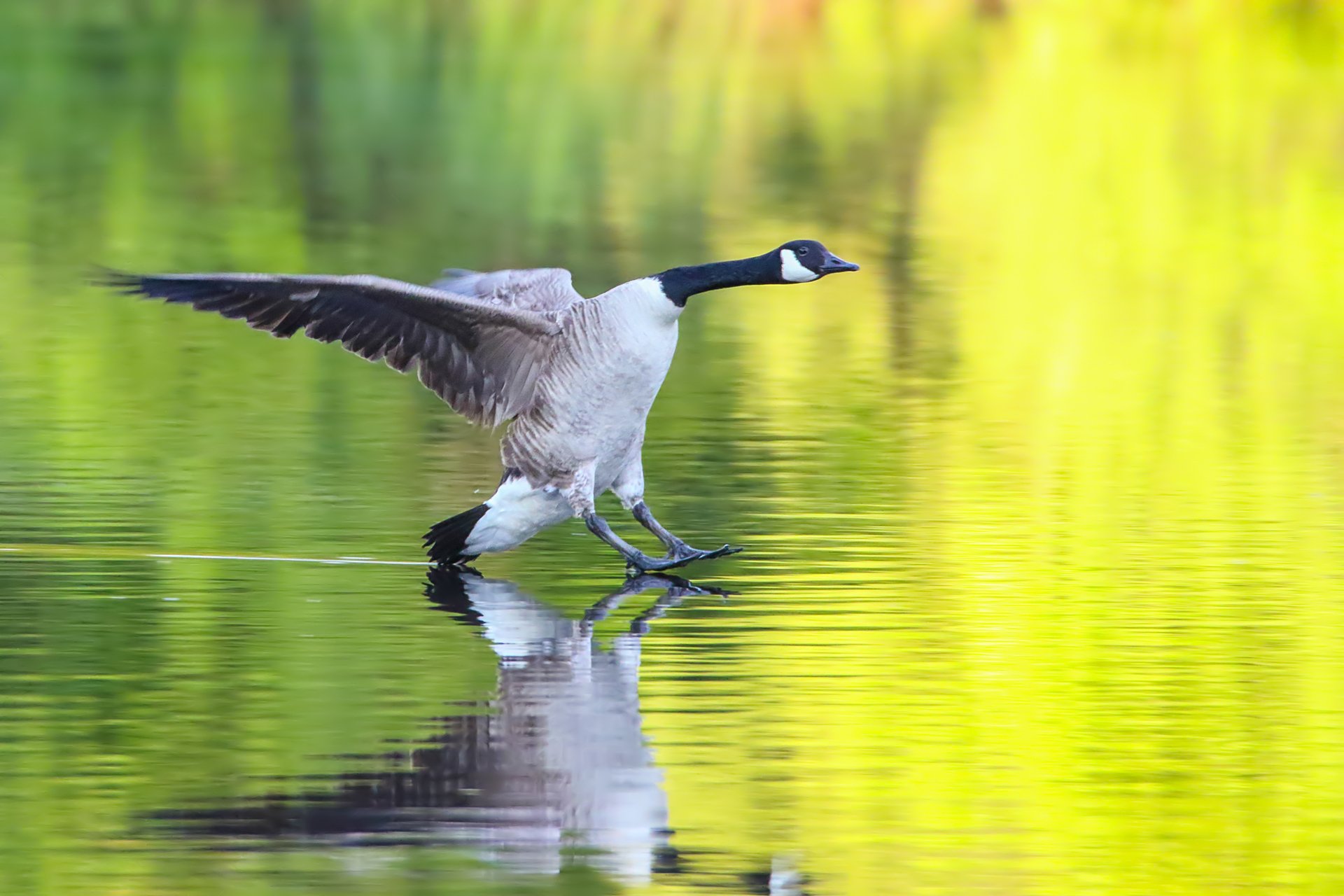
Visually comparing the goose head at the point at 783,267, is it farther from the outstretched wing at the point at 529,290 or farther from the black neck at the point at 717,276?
the outstretched wing at the point at 529,290

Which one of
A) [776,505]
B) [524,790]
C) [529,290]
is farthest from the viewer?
[776,505]

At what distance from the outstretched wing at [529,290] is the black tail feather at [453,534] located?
91cm

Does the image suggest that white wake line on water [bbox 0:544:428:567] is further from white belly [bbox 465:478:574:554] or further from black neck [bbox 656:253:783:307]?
black neck [bbox 656:253:783:307]

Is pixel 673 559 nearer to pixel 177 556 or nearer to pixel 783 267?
pixel 783 267

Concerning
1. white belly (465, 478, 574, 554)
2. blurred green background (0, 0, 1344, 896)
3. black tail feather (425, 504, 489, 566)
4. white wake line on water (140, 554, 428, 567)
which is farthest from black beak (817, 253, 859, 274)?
white wake line on water (140, 554, 428, 567)

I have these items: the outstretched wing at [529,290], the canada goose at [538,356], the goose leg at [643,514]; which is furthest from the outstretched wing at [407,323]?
the goose leg at [643,514]

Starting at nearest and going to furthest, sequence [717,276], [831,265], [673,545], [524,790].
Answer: [524,790]
[717,276]
[831,265]
[673,545]

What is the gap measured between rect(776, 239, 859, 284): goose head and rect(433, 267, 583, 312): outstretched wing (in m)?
0.90

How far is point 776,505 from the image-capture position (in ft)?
36.8

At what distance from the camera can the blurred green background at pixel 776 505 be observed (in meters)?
6.83

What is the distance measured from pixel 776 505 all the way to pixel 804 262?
65.1 inches

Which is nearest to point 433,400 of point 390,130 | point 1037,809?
point 1037,809

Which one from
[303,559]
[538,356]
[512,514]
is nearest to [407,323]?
[538,356]

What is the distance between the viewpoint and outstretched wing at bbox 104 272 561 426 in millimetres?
9484
